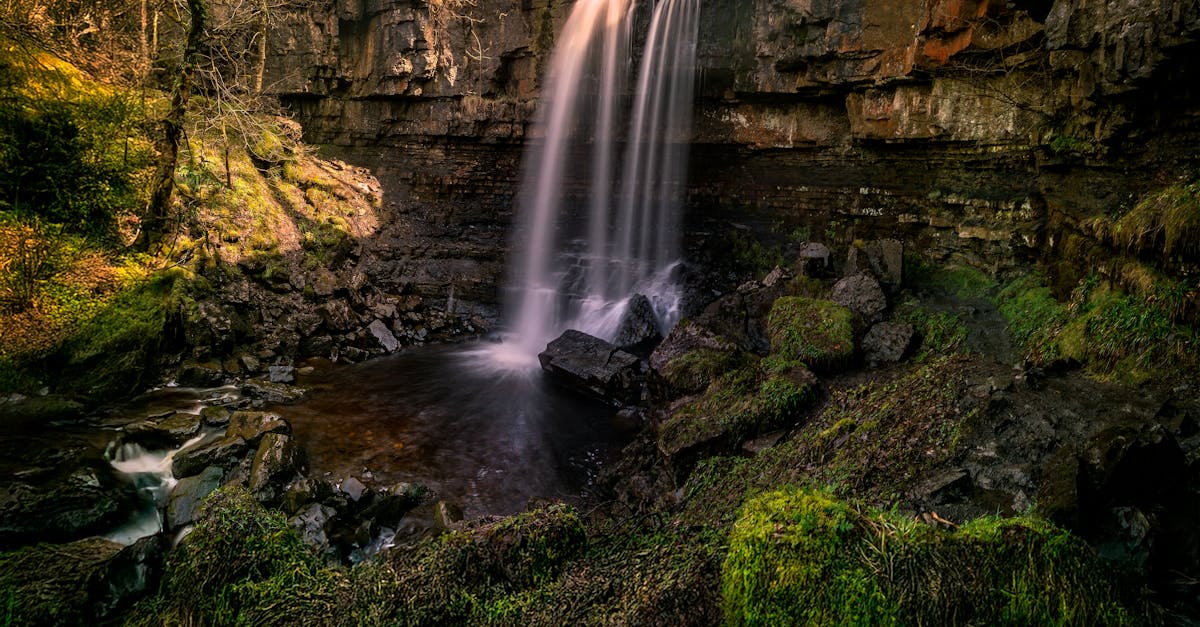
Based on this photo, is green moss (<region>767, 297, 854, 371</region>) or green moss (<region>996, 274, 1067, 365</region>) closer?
green moss (<region>996, 274, 1067, 365</region>)

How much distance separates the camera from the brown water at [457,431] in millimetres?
7043

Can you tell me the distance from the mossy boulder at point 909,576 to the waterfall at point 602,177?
391 inches

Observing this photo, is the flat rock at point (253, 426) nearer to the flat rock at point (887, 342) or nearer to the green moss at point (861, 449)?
the green moss at point (861, 449)

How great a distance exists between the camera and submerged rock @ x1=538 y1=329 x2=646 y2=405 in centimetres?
974

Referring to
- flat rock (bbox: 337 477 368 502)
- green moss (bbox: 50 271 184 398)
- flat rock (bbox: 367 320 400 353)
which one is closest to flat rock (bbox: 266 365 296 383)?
green moss (bbox: 50 271 184 398)

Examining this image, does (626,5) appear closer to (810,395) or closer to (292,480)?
(810,395)

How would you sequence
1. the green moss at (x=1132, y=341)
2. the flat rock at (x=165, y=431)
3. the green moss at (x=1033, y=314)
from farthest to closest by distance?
the green moss at (x=1033, y=314) → the flat rock at (x=165, y=431) → the green moss at (x=1132, y=341)

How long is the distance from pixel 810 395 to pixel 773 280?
4.80 meters

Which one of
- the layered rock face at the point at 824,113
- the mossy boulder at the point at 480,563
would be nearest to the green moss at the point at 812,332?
the layered rock face at the point at 824,113

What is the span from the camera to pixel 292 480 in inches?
252

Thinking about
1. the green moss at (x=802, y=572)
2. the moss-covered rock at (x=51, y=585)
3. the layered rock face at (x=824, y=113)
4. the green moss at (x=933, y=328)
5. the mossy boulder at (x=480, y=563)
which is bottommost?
the moss-covered rock at (x=51, y=585)

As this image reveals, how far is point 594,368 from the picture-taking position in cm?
1012

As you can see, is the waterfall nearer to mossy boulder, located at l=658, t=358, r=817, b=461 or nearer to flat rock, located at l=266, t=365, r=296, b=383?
flat rock, located at l=266, t=365, r=296, b=383

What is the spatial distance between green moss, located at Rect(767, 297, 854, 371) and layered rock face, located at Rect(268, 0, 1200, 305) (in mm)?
3551
